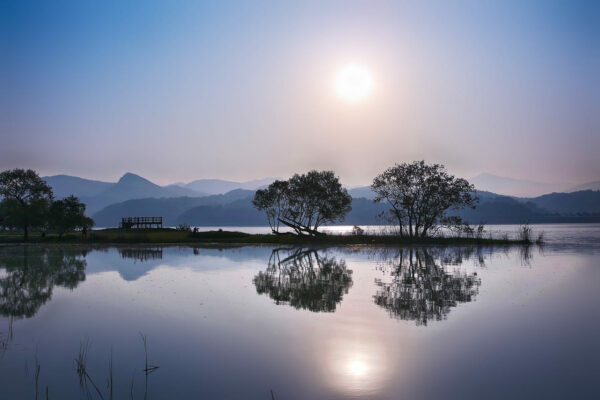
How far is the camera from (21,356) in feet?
36.5

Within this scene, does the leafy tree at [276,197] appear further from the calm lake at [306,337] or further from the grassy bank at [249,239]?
the calm lake at [306,337]

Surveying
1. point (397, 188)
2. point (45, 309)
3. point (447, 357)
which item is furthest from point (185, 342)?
point (397, 188)

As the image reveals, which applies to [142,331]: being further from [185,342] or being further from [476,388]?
[476,388]

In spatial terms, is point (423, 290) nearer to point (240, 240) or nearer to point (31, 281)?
point (31, 281)

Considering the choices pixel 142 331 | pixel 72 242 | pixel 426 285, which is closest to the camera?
pixel 142 331

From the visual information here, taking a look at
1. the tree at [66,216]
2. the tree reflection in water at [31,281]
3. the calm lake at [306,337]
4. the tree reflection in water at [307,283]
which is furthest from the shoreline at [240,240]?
the calm lake at [306,337]

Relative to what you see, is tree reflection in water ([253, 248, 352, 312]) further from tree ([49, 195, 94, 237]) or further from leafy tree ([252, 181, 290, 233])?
tree ([49, 195, 94, 237])

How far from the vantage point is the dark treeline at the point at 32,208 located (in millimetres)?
67000

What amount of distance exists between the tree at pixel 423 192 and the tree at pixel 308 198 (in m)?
9.18

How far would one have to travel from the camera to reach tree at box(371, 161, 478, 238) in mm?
53406

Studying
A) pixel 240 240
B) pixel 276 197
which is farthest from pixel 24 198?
pixel 276 197

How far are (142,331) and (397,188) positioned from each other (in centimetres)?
4518

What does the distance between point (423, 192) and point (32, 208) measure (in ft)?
202

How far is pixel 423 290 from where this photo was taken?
66.4ft
